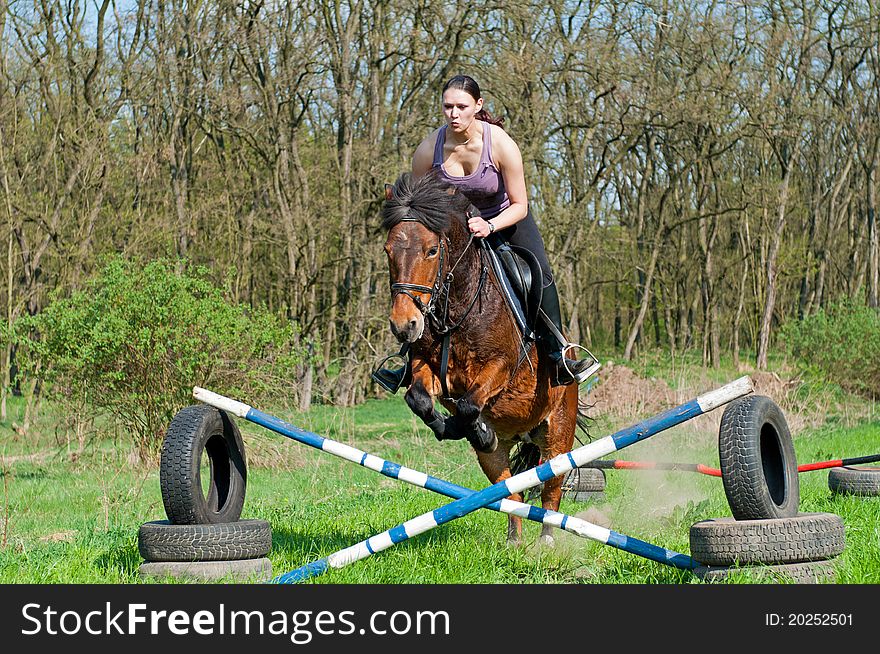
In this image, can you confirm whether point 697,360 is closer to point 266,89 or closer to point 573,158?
point 573,158

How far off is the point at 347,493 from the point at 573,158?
58.7 ft

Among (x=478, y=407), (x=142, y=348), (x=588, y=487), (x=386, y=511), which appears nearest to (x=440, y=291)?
(x=478, y=407)

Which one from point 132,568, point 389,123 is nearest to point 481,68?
point 389,123

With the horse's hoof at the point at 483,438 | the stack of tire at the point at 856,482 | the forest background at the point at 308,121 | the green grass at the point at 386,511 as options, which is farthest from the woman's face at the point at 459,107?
the forest background at the point at 308,121

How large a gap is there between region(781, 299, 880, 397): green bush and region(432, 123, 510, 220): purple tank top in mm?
14768

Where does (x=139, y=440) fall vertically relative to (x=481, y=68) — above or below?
below

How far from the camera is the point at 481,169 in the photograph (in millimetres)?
6328

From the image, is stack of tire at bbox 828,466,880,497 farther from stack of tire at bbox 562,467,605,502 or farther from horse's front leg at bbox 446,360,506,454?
horse's front leg at bbox 446,360,506,454

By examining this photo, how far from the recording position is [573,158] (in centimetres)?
2683

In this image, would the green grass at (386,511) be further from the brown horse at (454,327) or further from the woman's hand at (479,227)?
the woman's hand at (479,227)

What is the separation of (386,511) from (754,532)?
427 cm

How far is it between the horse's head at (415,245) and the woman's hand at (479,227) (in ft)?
0.56

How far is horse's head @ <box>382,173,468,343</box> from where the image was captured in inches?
211

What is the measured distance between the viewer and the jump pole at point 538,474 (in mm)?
4871
